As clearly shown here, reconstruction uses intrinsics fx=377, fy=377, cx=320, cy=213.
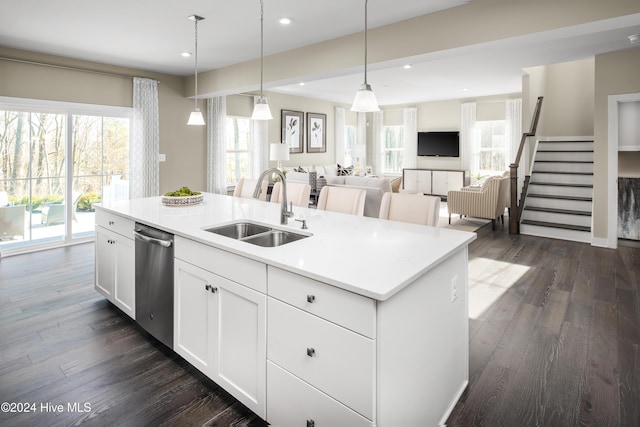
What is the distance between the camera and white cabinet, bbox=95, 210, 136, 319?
9.23 feet

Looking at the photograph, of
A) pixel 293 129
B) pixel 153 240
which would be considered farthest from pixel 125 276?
pixel 293 129

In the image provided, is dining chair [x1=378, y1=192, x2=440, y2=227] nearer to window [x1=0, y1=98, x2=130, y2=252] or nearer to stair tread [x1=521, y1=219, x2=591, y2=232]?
stair tread [x1=521, y1=219, x2=591, y2=232]

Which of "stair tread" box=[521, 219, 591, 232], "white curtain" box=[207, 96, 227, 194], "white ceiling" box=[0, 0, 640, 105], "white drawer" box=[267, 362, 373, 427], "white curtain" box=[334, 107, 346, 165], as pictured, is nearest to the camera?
"white drawer" box=[267, 362, 373, 427]

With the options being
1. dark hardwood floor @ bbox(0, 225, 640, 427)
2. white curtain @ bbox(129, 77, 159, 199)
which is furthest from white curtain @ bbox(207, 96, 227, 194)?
dark hardwood floor @ bbox(0, 225, 640, 427)

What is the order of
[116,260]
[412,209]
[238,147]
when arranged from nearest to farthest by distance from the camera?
[412,209], [116,260], [238,147]

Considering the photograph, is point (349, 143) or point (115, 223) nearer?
point (115, 223)

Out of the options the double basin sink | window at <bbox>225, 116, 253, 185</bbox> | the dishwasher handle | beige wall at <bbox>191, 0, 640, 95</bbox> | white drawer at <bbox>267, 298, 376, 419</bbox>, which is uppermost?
beige wall at <bbox>191, 0, 640, 95</bbox>

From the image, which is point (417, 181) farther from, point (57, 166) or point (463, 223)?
point (57, 166)

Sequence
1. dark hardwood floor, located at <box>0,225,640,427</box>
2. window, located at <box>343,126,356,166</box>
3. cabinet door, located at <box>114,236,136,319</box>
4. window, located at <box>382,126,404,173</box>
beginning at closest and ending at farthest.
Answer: dark hardwood floor, located at <box>0,225,640,427</box> → cabinet door, located at <box>114,236,136,319</box> → window, located at <box>343,126,356,166</box> → window, located at <box>382,126,404,173</box>

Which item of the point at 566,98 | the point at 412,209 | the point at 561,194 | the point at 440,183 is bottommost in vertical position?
the point at 412,209

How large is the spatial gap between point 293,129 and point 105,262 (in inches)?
253

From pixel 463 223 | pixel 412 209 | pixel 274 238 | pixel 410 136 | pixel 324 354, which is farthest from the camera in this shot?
pixel 410 136

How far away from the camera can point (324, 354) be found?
4.84 feet

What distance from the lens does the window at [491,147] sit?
9.37m
